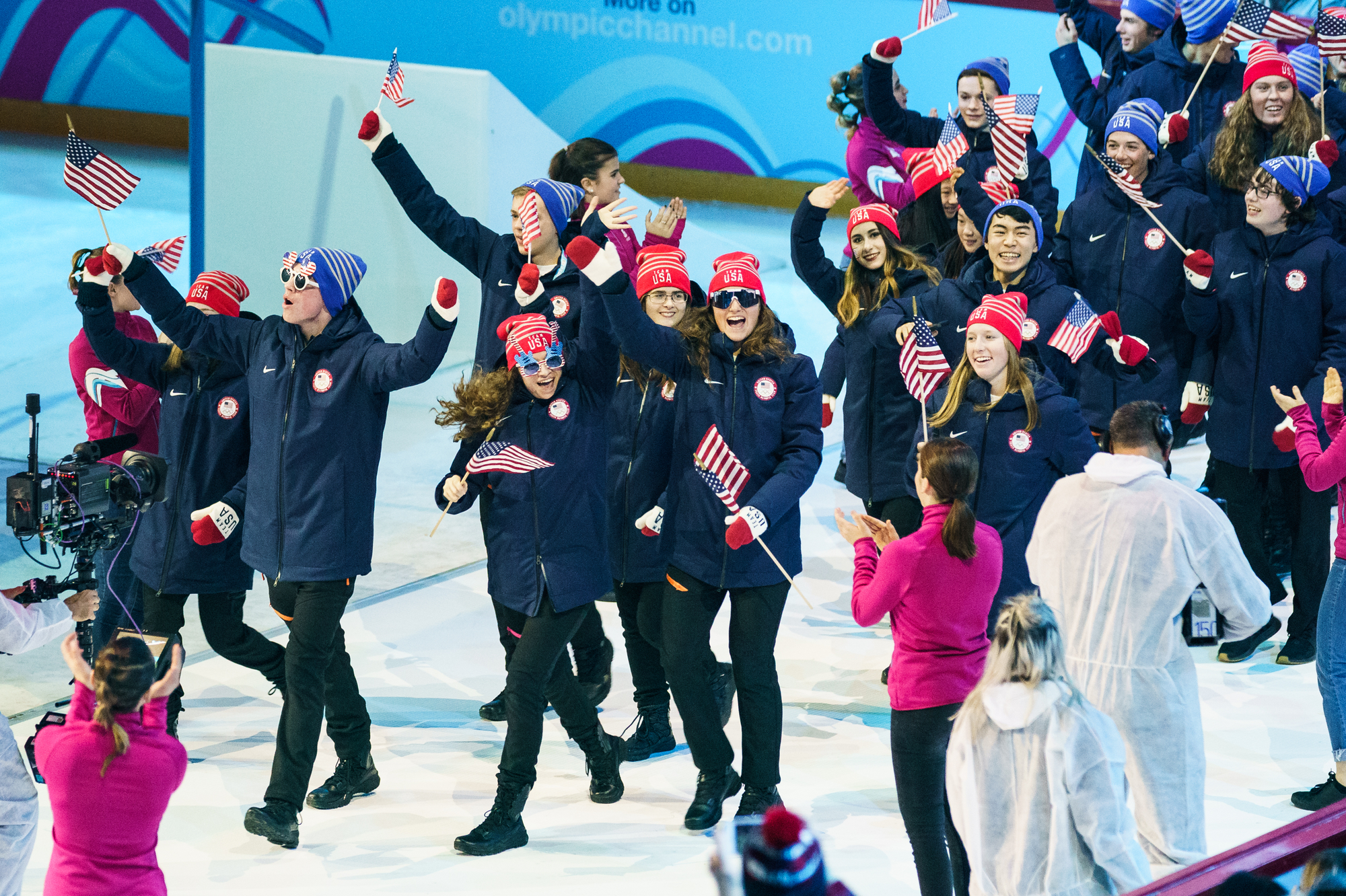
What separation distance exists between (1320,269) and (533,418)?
140 inches

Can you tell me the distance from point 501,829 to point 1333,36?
6285 millimetres

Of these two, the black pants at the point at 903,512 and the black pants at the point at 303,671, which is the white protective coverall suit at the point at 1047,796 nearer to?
the black pants at the point at 303,671

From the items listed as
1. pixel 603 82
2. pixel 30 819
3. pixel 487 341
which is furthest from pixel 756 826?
pixel 603 82

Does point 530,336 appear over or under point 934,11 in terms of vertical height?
under

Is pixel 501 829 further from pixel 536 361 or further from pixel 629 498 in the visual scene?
pixel 536 361

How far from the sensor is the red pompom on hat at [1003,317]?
17.3 ft

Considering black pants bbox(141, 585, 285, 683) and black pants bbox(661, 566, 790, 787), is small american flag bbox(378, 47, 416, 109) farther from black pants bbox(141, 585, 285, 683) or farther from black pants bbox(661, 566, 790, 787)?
black pants bbox(661, 566, 790, 787)

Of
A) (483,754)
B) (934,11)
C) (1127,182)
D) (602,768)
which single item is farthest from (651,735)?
(934,11)

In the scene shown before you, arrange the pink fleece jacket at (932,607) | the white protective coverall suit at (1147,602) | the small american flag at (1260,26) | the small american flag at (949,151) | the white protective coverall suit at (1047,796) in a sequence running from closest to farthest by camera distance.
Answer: the white protective coverall suit at (1047,796), the pink fleece jacket at (932,607), the white protective coverall suit at (1147,602), the small american flag at (949,151), the small american flag at (1260,26)

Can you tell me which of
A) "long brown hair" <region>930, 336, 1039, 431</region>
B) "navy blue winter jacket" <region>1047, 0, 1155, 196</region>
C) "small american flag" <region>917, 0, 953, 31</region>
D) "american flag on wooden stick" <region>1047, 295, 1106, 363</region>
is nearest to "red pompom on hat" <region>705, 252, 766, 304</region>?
"long brown hair" <region>930, 336, 1039, 431</region>

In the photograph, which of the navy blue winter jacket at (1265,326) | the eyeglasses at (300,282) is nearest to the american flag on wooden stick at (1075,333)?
the navy blue winter jacket at (1265,326)

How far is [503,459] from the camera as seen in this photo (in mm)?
5062

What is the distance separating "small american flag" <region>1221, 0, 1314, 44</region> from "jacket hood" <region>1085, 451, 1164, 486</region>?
4548 millimetres

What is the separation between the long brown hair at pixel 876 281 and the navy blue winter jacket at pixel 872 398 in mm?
32
